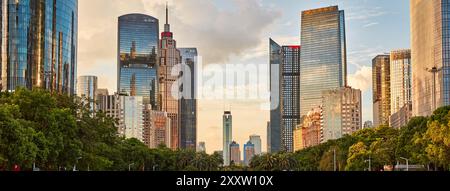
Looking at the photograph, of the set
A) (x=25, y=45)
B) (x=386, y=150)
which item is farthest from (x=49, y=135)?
(x=25, y=45)

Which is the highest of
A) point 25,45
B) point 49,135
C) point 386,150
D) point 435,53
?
point 25,45

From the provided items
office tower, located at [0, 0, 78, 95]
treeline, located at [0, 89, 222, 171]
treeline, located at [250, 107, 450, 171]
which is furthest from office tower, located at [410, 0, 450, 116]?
office tower, located at [0, 0, 78, 95]

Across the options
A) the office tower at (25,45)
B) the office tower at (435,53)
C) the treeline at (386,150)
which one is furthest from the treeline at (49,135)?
the office tower at (435,53)

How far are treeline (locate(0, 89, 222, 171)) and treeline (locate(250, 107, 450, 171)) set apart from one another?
73.8ft

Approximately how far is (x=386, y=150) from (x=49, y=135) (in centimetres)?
6219

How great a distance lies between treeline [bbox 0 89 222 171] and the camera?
63.8 metres

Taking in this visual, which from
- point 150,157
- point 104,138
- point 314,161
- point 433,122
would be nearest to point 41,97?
point 104,138

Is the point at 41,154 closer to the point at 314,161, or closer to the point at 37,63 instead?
the point at 314,161

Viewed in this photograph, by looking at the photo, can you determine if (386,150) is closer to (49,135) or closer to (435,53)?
(49,135)

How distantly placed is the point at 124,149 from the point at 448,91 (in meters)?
93.1

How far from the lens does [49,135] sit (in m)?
75.2

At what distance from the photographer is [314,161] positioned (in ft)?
571

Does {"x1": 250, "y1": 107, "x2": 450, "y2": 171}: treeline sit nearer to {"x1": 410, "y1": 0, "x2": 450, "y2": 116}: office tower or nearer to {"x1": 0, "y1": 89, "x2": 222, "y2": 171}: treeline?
{"x1": 0, "y1": 89, "x2": 222, "y2": 171}: treeline

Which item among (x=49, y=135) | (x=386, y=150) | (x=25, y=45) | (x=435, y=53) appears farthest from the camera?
(x=25, y=45)
